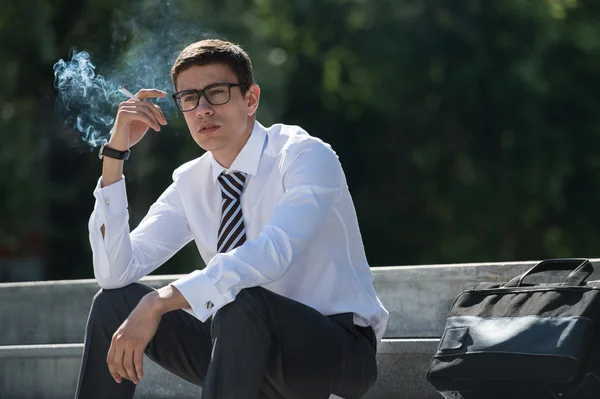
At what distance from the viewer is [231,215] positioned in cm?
358

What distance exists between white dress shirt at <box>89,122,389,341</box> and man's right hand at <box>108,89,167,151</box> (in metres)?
0.15

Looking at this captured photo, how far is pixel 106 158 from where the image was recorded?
371cm

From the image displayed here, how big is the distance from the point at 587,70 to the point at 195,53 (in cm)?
1071

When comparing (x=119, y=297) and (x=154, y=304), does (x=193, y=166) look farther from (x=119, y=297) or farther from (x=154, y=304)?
(x=154, y=304)

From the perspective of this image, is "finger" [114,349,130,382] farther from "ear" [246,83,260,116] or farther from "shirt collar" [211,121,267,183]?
"ear" [246,83,260,116]

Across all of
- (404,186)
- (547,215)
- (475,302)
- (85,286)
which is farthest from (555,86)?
(475,302)

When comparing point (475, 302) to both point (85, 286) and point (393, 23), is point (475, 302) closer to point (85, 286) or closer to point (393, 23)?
point (85, 286)

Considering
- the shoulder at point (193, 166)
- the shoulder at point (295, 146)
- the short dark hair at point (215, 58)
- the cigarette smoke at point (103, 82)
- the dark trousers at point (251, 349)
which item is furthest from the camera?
the cigarette smoke at point (103, 82)

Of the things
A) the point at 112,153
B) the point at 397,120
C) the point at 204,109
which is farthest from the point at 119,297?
the point at 397,120

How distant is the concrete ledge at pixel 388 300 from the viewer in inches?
170

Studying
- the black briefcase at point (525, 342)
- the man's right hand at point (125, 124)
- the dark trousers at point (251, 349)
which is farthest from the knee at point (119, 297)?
the black briefcase at point (525, 342)

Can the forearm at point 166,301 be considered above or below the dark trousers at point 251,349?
above

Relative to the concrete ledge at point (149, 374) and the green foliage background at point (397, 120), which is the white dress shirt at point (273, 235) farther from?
the green foliage background at point (397, 120)

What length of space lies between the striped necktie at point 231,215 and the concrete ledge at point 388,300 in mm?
1120
